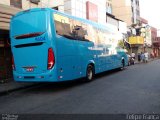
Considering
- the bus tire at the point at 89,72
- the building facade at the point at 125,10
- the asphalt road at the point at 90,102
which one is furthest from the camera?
the building facade at the point at 125,10

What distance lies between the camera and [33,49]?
11766 millimetres

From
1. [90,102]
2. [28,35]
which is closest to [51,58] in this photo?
[28,35]

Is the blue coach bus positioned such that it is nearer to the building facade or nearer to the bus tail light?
the bus tail light

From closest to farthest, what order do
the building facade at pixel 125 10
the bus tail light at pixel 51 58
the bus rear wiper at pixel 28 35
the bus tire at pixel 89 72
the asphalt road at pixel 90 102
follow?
the asphalt road at pixel 90 102, the bus tail light at pixel 51 58, the bus rear wiper at pixel 28 35, the bus tire at pixel 89 72, the building facade at pixel 125 10

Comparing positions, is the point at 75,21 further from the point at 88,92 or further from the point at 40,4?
the point at 40,4

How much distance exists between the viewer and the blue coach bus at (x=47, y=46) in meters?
11.5

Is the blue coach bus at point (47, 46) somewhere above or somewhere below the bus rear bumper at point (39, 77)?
above

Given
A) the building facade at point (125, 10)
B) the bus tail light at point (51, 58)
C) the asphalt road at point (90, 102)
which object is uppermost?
the building facade at point (125, 10)

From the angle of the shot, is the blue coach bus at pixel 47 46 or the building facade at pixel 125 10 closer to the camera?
the blue coach bus at pixel 47 46

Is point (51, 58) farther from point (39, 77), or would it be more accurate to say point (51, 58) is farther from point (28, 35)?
point (28, 35)

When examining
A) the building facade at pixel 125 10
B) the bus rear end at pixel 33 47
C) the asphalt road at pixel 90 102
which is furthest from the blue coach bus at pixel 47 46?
the building facade at pixel 125 10

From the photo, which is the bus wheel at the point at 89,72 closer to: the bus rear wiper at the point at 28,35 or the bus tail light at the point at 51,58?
the bus tail light at the point at 51,58

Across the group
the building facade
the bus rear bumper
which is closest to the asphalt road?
the bus rear bumper

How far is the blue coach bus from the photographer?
1145 cm
